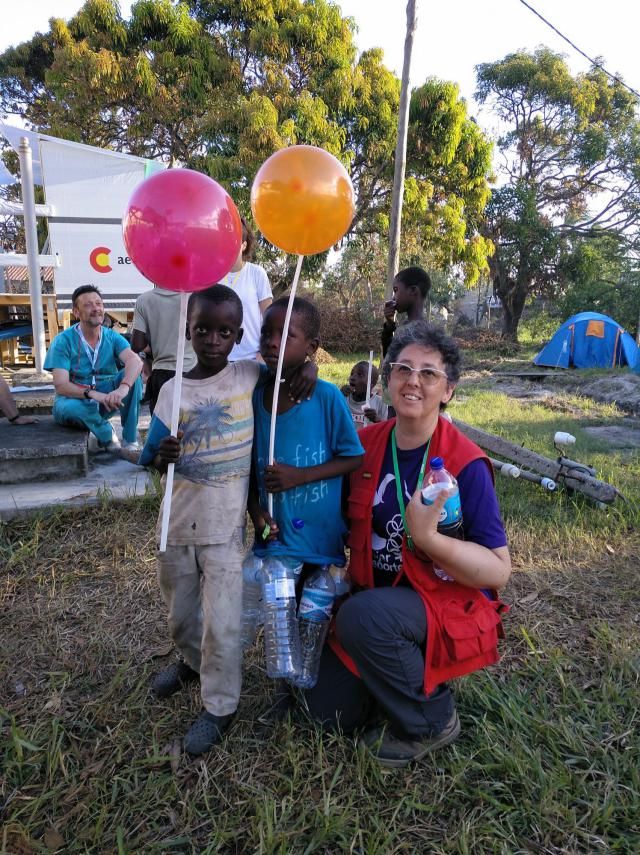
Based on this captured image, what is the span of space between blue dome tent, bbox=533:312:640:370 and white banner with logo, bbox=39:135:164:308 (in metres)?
11.4

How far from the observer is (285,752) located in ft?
6.02

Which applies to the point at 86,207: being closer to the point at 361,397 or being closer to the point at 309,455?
the point at 361,397

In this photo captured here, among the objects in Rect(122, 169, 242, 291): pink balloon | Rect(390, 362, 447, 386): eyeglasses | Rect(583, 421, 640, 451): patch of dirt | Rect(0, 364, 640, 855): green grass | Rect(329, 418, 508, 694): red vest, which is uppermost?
Rect(122, 169, 242, 291): pink balloon

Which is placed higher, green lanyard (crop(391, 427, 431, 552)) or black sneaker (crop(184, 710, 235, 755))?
green lanyard (crop(391, 427, 431, 552))

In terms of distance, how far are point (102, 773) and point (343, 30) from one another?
13402 mm

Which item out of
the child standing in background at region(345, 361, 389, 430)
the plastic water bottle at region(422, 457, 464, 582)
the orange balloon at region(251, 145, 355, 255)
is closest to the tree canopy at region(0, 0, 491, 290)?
the child standing in background at region(345, 361, 389, 430)

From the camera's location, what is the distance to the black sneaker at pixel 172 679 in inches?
83.6

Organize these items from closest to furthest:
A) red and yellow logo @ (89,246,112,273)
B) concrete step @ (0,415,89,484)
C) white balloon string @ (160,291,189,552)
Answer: white balloon string @ (160,291,189,552), concrete step @ (0,415,89,484), red and yellow logo @ (89,246,112,273)

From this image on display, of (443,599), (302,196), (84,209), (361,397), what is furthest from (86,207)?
(443,599)

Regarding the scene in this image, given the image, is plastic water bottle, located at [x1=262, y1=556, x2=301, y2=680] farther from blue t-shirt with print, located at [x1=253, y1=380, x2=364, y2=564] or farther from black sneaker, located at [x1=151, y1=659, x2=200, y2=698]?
black sneaker, located at [x1=151, y1=659, x2=200, y2=698]

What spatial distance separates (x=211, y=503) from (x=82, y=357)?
2826mm

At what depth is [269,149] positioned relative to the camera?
10.1 metres

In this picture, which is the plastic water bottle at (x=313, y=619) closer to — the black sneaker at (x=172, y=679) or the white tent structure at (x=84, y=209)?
the black sneaker at (x=172, y=679)

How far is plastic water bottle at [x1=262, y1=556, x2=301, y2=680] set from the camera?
191cm
